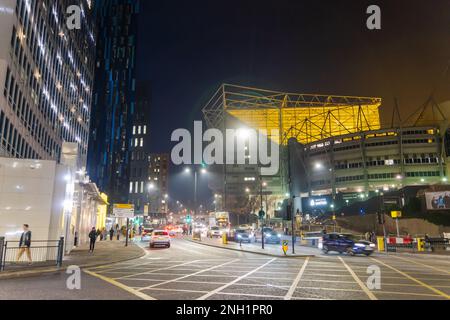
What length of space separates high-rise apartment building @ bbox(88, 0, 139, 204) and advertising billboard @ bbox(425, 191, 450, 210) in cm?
8561

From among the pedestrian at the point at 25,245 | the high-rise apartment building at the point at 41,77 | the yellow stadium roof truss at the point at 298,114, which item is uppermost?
the yellow stadium roof truss at the point at 298,114

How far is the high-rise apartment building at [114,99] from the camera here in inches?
4451

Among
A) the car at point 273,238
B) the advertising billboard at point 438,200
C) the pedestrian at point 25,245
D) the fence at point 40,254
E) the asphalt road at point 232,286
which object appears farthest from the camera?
the advertising billboard at point 438,200

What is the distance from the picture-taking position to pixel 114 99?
401 feet

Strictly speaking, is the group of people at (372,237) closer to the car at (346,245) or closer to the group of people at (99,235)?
the car at (346,245)


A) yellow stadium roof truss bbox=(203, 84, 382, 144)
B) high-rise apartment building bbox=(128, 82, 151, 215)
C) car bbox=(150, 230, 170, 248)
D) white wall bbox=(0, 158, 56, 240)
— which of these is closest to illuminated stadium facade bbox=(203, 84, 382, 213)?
yellow stadium roof truss bbox=(203, 84, 382, 144)

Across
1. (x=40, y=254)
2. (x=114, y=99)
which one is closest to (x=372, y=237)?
(x=40, y=254)

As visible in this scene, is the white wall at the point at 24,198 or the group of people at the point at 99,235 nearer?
the white wall at the point at 24,198

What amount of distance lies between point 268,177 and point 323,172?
85.0 feet

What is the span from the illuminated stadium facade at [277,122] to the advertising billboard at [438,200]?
64.7 m

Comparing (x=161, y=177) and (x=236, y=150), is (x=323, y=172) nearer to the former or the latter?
(x=236, y=150)

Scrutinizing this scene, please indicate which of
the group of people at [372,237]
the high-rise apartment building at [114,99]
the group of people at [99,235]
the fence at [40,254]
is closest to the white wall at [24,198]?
the fence at [40,254]

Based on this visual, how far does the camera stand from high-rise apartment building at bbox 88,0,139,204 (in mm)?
113062

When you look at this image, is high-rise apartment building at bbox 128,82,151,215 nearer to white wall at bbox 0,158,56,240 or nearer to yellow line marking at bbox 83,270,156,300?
white wall at bbox 0,158,56,240
